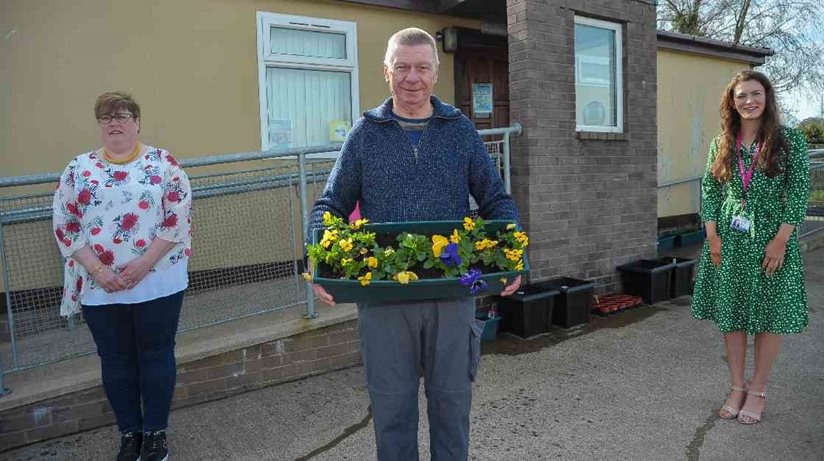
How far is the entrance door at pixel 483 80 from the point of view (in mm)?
6683

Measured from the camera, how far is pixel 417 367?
2.10m

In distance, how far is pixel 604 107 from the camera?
6164 mm

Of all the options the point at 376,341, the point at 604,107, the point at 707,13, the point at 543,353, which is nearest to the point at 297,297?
the point at 543,353

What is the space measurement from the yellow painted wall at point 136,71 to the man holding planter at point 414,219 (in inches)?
144

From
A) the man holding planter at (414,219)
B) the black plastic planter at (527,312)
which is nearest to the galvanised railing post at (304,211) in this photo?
the black plastic planter at (527,312)

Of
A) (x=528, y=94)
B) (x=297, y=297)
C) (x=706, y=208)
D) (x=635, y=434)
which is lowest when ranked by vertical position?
(x=635, y=434)

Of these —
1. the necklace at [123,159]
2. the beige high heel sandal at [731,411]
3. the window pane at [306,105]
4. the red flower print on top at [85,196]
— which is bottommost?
the beige high heel sandal at [731,411]

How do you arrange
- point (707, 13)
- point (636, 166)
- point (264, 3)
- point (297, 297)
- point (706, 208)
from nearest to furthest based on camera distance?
point (706, 208)
point (297, 297)
point (264, 3)
point (636, 166)
point (707, 13)

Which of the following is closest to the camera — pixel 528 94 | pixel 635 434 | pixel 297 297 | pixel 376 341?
pixel 376 341

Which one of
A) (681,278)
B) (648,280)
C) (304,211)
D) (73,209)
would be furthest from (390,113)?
(681,278)

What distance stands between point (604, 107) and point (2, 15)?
5.44m

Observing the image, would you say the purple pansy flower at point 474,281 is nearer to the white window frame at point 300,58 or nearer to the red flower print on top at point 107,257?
the red flower print on top at point 107,257

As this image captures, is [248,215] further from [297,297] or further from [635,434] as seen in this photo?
[635,434]

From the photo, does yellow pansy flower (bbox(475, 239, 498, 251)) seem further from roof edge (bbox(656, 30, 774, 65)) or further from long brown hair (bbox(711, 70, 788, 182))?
roof edge (bbox(656, 30, 774, 65))
